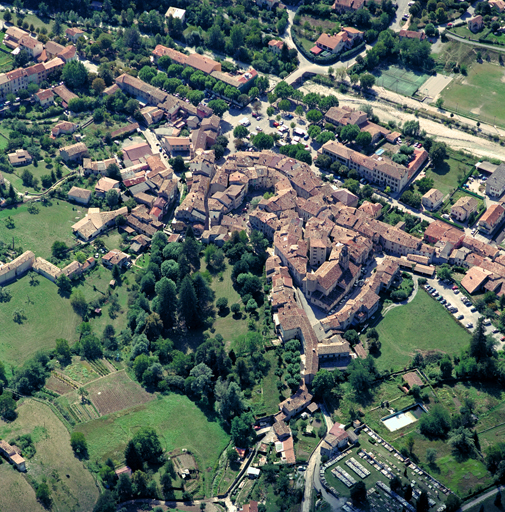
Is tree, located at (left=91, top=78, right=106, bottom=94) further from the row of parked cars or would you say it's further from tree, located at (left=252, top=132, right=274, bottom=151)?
the row of parked cars

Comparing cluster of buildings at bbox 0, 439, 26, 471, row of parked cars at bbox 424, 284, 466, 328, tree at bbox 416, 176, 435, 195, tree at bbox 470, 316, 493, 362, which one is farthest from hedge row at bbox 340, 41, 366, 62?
cluster of buildings at bbox 0, 439, 26, 471

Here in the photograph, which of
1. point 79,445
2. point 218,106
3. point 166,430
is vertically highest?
point 218,106

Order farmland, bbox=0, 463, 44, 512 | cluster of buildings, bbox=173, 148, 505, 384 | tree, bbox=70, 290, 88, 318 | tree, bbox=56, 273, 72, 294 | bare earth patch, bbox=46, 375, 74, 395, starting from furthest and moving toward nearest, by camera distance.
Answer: tree, bbox=56, 273, 72, 294 → tree, bbox=70, 290, 88, 318 → cluster of buildings, bbox=173, 148, 505, 384 → bare earth patch, bbox=46, 375, 74, 395 → farmland, bbox=0, 463, 44, 512

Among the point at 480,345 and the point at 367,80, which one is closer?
the point at 480,345

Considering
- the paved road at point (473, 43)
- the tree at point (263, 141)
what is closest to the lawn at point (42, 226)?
the tree at point (263, 141)

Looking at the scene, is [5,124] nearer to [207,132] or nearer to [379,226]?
[207,132]

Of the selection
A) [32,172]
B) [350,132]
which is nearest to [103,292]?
[32,172]

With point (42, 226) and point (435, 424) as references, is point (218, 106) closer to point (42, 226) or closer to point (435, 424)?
point (42, 226)
